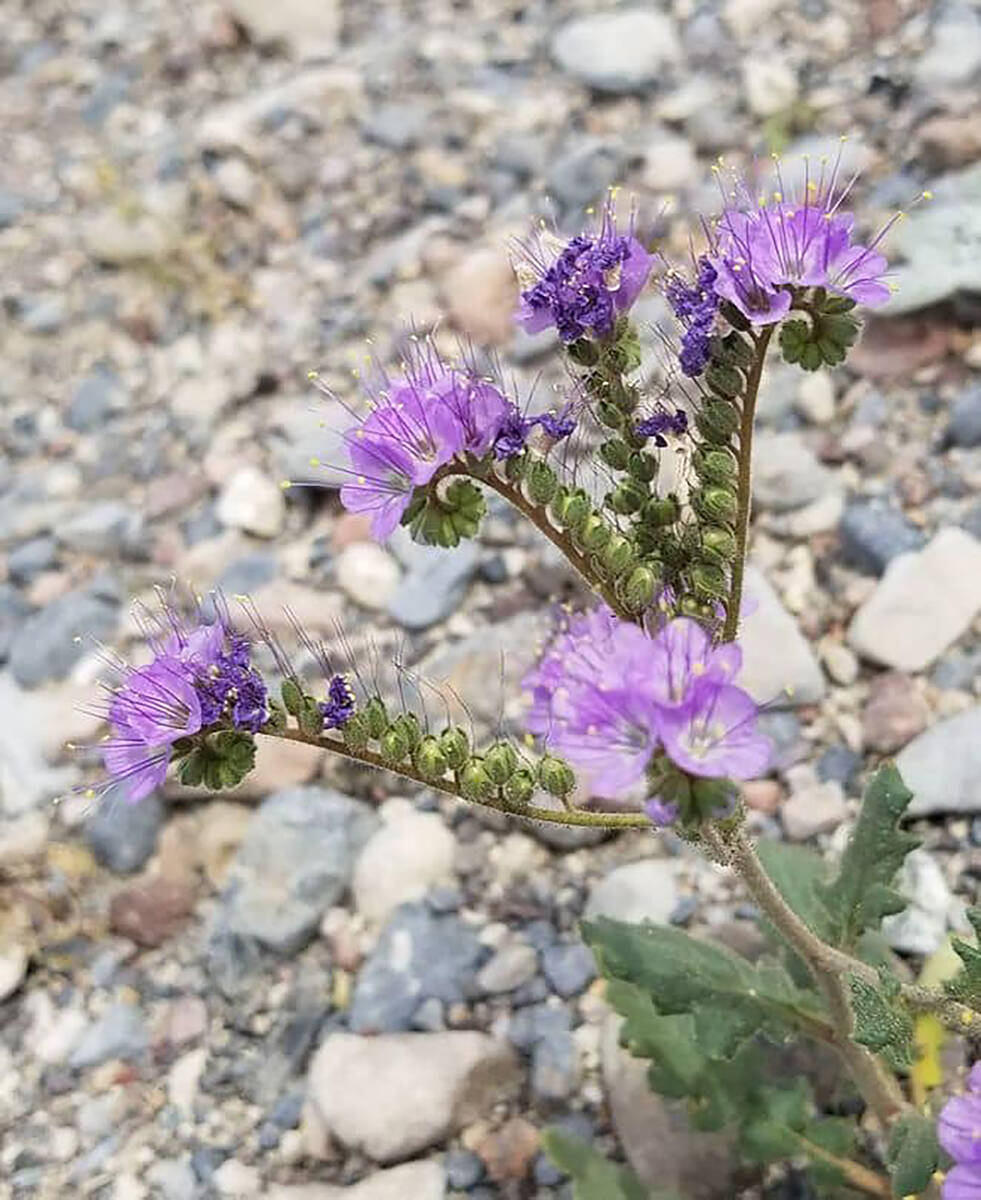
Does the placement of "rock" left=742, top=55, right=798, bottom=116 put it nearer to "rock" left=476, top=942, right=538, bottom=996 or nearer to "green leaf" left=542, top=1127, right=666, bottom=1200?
"rock" left=476, top=942, right=538, bottom=996

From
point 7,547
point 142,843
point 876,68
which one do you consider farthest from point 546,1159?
point 876,68

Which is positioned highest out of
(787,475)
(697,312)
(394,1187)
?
(697,312)

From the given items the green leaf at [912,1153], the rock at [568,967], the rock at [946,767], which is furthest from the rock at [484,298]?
the green leaf at [912,1153]

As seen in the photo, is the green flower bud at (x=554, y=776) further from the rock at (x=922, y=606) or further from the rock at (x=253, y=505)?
the rock at (x=253, y=505)

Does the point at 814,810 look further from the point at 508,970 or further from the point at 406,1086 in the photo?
the point at 406,1086

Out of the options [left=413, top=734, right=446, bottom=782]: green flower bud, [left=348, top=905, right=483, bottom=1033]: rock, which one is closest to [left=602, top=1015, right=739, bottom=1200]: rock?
[left=348, top=905, right=483, bottom=1033]: rock

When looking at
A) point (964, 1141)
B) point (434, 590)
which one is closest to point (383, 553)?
point (434, 590)
